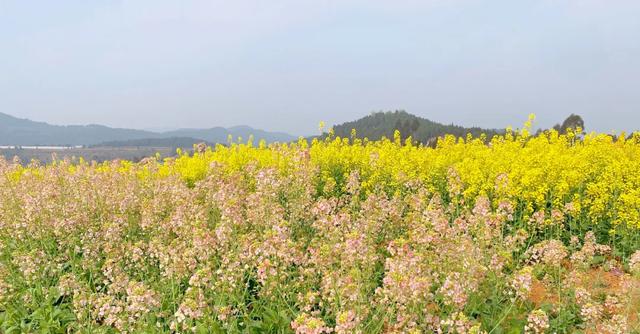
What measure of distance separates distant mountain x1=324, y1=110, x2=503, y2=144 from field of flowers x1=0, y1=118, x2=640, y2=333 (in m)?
46.5

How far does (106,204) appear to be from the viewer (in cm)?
894

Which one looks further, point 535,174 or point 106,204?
point 535,174

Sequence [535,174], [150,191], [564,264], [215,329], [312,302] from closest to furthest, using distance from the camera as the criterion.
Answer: [312,302]
[215,329]
[564,264]
[535,174]
[150,191]

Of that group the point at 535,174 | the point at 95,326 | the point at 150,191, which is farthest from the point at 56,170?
the point at 535,174

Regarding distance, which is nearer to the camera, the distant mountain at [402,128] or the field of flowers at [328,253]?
the field of flowers at [328,253]

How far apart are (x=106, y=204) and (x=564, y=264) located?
8.25 metres

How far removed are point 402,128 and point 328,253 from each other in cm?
8957

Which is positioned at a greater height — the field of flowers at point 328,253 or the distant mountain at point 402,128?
the distant mountain at point 402,128

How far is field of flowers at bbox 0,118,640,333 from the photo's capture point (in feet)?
16.4

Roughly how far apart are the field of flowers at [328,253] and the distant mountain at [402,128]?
152ft

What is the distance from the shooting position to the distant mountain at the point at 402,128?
256ft

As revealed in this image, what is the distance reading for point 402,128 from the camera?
9344 cm

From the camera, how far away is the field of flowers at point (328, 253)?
4992mm

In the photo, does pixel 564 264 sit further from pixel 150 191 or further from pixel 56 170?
pixel 56 170
